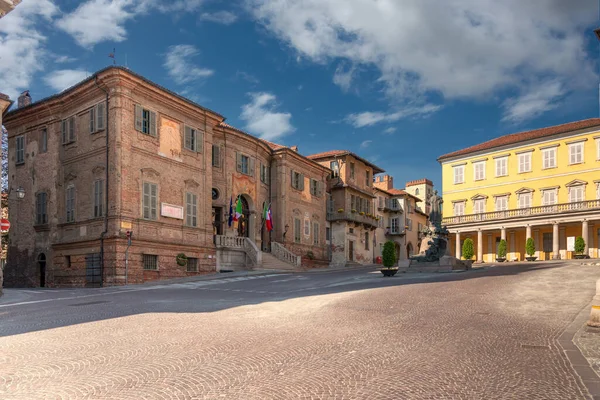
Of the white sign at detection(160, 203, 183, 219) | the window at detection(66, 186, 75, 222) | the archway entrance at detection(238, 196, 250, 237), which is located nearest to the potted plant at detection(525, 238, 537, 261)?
the archway entrance at detection(238, 196, 250, 237)

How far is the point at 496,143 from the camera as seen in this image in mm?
55625

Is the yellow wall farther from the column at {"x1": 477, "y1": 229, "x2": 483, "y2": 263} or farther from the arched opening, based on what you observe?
the arched opening

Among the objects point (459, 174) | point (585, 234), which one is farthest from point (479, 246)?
point (585, 234)

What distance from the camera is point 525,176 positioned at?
5291 centimetres

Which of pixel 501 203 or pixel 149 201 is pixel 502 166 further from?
pixel 149 201

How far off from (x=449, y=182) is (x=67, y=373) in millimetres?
55823

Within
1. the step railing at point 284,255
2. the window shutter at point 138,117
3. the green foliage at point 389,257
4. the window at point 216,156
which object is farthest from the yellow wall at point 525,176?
the window shutter at point 138,117

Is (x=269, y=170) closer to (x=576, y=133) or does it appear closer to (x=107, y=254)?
(x=107, y=254)

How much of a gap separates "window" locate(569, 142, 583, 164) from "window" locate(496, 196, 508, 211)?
708 cm

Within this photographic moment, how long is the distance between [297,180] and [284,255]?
803 cm

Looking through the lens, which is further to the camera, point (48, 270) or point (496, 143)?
point (496, 143)

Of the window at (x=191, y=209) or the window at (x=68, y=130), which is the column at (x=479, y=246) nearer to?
the window at (x=191, y=209)

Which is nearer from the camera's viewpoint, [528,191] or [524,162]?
[528,191]

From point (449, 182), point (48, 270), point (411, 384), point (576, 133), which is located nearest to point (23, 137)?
point (48, 270)
